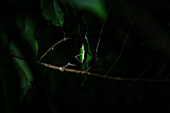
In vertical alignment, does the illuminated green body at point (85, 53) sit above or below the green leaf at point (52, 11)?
below

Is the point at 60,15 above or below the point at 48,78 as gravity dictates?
above

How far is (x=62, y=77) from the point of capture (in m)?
1.80

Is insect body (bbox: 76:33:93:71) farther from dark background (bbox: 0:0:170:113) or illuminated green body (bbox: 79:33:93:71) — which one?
dark background (bbox: 0:0:170:113)

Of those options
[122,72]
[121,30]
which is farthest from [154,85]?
[121,30]

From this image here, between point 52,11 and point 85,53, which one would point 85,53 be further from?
point 52,11

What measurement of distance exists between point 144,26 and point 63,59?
1.14 meters

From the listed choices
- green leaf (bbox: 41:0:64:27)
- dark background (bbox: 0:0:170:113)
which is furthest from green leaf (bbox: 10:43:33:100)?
green leaf (bbox: 41:0:64:27)

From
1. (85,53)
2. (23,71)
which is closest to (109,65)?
(85,53)

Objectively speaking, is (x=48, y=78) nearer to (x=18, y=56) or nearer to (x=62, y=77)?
(x=62, y=77)

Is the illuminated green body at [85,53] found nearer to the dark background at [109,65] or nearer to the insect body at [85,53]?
the insect body at [85,53]

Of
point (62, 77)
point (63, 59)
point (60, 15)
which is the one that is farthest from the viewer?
point (62, 77)

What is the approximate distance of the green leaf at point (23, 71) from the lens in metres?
0.58

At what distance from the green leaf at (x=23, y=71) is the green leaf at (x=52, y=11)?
17 centimetres

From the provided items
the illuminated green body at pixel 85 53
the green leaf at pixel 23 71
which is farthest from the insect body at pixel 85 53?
the green leaf at pixel 23 71
